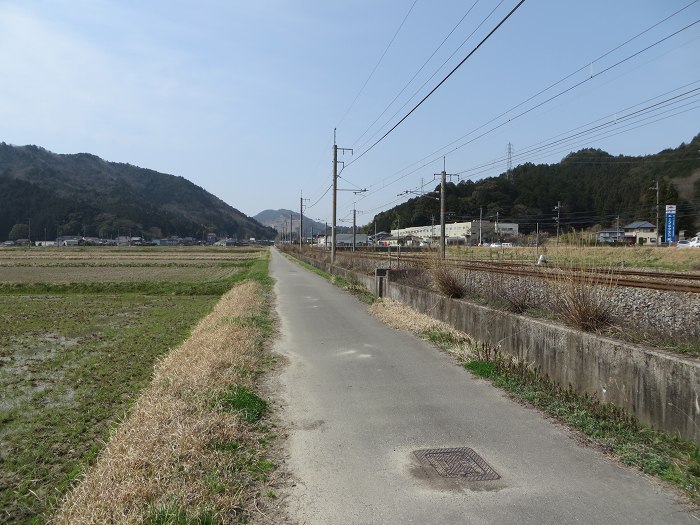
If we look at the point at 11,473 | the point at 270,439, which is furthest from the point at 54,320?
the point at 270,439

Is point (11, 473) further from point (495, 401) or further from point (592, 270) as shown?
point (592, 270)

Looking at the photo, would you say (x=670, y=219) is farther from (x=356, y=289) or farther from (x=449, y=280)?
(x=449, y=280)

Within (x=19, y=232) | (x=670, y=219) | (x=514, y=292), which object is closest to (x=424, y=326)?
(x=514, y=292)

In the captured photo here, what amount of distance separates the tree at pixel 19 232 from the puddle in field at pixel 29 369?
609 ft

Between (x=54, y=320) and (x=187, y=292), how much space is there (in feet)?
33.6

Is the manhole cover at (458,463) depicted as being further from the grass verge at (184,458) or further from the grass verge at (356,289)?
the grass verge at (356,289)

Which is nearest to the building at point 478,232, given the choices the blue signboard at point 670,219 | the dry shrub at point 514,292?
the blue signboard at point 670,219

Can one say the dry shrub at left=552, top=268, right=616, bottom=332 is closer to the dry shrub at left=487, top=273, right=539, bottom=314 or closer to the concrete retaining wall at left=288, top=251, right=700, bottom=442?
the concrete retaining wall at left=288, top=251, right=700, bottom=442

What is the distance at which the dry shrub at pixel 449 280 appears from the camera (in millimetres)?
11938

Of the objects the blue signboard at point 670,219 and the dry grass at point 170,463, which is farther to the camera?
the blue signboard at point 670,219

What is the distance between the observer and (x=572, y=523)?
3.42 metres

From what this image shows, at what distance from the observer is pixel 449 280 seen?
1206cm

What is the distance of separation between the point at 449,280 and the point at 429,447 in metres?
7.57

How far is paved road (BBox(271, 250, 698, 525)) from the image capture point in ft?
11.8
